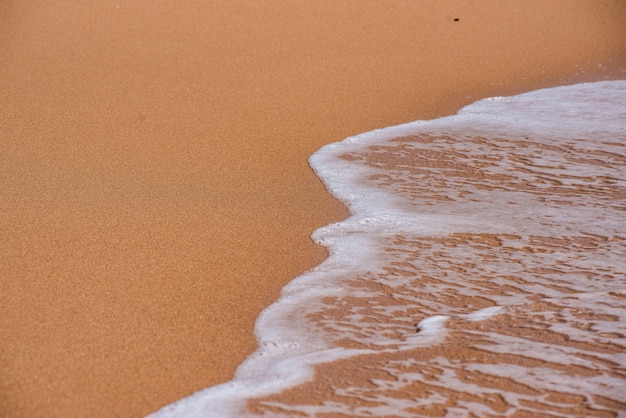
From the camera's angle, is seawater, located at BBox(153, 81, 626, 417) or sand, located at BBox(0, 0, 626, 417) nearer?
seawater, located at BBox(153, 81, 626, 417)

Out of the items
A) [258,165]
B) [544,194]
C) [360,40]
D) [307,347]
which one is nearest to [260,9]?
[360,40]

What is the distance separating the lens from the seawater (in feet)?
8.96

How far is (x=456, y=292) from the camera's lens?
3492 millimetres

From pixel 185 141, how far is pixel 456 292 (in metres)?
2.63

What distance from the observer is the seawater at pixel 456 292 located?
8.96ft

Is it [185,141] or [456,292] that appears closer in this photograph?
[456,292]

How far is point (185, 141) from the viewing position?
558 cm

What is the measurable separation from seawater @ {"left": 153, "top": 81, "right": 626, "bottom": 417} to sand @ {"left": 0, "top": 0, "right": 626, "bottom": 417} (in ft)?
0.67

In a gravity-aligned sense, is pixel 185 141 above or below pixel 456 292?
above

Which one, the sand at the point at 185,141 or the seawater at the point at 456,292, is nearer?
the seawater at the point at 456,292

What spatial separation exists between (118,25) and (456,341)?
18.9 feet

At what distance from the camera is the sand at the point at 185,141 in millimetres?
3078

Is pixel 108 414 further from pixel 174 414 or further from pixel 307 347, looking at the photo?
pixel 307 347

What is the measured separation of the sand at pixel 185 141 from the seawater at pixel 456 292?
0.20m
